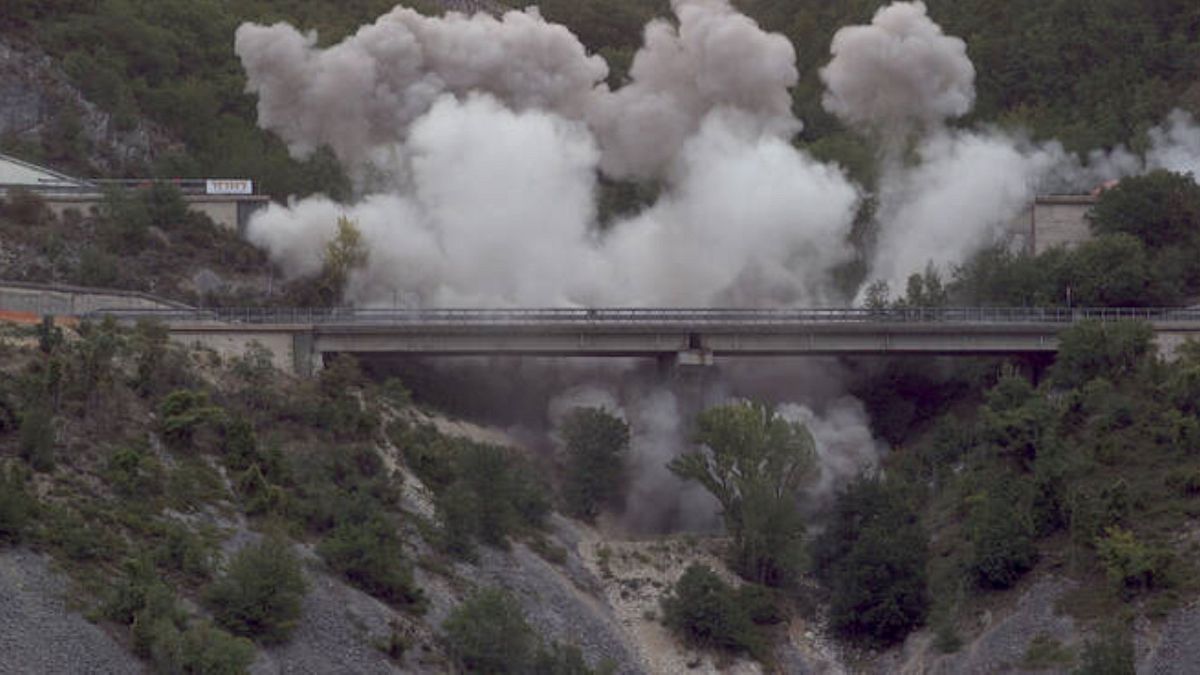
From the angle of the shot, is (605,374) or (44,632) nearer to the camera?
(44,632)

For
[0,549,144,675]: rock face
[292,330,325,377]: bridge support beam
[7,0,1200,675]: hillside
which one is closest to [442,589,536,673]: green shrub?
[7,0,1200,675]: hillside

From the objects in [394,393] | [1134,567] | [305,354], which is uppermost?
[305,354]

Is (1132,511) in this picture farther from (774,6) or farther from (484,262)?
(774,6)

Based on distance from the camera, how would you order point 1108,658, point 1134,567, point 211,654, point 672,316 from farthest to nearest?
point 672,316 → point 1134,567 → point 1108,658 → point 211,654

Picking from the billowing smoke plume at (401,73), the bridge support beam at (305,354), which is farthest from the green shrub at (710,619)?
the billowing smoke plume at (401,73)

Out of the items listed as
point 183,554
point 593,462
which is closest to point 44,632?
point 183,554

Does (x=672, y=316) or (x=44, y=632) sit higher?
(x=672, y=316)

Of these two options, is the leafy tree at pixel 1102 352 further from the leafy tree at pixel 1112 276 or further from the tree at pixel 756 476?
the tree at pixel 756 476

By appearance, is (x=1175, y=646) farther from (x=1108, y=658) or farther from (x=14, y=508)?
(x=14, y=508)

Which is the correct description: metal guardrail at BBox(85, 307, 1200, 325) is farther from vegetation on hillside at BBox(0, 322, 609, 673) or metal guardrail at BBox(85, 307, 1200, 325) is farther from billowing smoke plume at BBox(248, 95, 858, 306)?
billowing smoke plume at BBox(248, 95, 858, 306)
